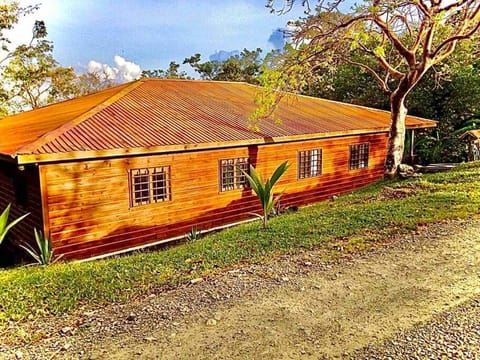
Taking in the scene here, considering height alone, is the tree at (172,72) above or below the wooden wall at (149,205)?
above

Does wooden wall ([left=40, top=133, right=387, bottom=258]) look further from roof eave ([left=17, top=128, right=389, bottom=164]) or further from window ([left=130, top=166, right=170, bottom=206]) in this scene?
roof eave ([left=17, top=128, right=389, bottom=164])

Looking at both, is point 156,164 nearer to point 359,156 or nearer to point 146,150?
point 146,150

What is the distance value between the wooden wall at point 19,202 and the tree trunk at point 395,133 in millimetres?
9071

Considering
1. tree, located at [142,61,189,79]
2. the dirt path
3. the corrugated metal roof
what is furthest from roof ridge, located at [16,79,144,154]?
tree, located at [142,61,189,79]

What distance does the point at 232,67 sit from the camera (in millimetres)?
33000

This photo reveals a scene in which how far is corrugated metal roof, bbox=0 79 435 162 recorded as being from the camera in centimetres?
812

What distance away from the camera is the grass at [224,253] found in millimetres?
4668

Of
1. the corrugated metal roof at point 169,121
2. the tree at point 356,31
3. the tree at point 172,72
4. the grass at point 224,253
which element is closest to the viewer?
the grass at point 224,253

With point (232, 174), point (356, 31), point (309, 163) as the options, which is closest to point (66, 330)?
point (232, 174)

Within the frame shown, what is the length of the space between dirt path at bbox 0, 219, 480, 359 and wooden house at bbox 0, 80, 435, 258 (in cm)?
400

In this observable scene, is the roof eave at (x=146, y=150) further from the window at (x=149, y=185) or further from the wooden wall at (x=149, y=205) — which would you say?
the window at (x=149, y=185)

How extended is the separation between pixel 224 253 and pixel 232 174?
449 cm

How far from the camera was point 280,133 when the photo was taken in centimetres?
1105

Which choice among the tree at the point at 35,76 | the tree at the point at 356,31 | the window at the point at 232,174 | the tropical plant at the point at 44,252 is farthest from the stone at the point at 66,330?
the tree at the point at 35,76
